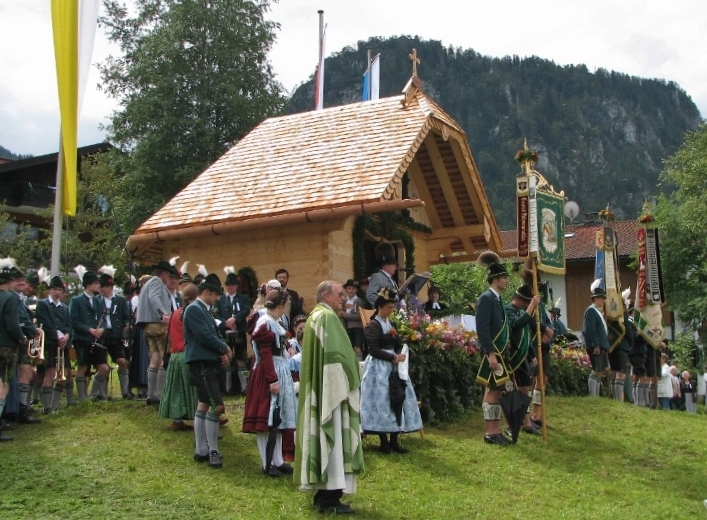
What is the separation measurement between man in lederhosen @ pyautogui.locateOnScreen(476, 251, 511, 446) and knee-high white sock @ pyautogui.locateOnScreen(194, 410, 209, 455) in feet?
11.2

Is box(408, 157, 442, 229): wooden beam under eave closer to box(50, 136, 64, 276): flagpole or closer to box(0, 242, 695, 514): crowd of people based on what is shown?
box(0, 242, 695, 514): crowd of people

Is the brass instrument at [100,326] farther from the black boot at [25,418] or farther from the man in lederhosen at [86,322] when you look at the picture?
the black boot at [25,418]

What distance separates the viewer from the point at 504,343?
10.5 m

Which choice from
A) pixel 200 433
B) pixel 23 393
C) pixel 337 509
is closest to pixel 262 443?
pixel 200 433

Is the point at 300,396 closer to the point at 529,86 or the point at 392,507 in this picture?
the point at 392,507

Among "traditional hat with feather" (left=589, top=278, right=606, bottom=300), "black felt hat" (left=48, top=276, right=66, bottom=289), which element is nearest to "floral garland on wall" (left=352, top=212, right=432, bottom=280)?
"traditional hat with feather" (left=589, top=278, right=606, bottom=300)

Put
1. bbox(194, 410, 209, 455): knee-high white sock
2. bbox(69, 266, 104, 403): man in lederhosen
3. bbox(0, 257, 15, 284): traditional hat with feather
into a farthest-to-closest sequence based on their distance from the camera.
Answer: bbox(69, 266, 104, 403): man in lederhosen, bbox(0, 257, 15, 284): traditional hat with feather, bbox(194, 410, 209, 455): knee-high white sock

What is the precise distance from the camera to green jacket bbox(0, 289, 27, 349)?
31.6 ft

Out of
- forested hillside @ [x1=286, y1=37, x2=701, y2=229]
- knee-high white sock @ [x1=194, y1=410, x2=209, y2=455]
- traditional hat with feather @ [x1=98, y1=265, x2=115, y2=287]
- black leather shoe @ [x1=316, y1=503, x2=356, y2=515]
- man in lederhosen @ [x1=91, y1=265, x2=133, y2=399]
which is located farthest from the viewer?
forested hillside @ [x1=286, y1=37, x2=701, y2=229]

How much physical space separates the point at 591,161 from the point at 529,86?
16354 millimetres

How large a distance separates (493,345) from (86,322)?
18.1 ft

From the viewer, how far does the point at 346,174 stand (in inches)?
580

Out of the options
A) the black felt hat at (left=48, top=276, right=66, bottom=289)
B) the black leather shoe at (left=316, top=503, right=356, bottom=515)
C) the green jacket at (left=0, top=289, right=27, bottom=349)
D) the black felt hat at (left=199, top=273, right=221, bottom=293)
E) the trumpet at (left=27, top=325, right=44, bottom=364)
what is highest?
the black felt hat at (left=48, top=276, right=66, bottom=289)

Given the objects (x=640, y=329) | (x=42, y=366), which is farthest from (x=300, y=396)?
(x=640, y=329)
